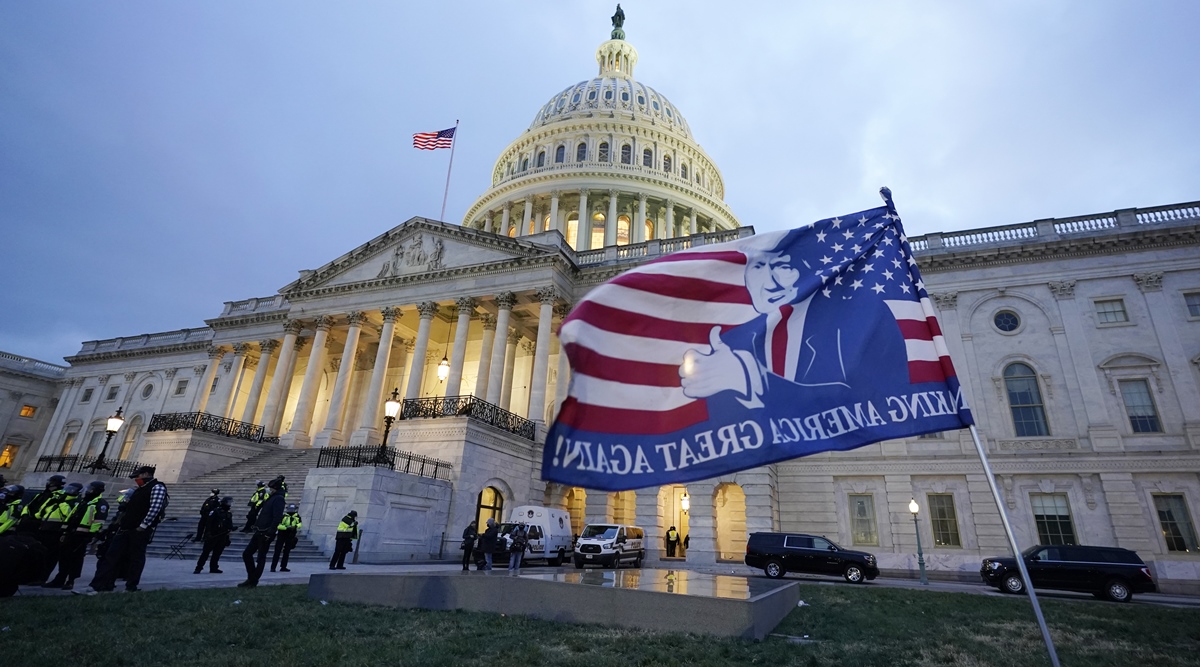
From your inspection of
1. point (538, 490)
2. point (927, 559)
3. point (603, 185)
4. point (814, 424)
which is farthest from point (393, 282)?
point (814, 424)

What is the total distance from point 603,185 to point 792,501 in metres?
35.0

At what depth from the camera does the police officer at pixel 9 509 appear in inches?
352

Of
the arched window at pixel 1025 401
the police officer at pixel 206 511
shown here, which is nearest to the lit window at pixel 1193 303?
the arched window at pixel 1025 401

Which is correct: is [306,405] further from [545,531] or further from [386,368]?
[545,531]

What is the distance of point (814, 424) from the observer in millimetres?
5133

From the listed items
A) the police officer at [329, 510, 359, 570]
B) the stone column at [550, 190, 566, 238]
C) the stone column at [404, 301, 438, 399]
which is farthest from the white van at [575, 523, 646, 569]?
the stone column at [550, 190, 566, 238]

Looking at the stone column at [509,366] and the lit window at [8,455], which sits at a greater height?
the stone column at [509,366]

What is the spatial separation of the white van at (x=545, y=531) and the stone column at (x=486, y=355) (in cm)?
1005

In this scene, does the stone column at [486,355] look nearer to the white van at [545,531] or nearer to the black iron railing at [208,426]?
the white van at [545,531]

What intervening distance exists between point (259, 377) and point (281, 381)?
3605mm

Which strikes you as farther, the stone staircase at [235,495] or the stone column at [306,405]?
the stone column at [306,405]

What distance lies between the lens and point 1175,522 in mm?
24109

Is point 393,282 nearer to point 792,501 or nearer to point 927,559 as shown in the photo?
point 792,501

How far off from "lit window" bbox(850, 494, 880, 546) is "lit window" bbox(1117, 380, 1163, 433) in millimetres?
11318
